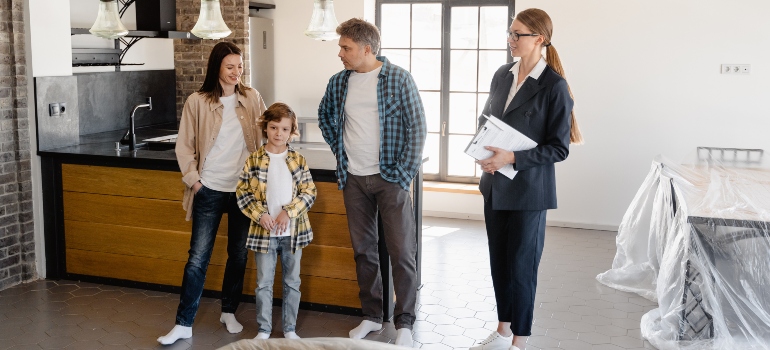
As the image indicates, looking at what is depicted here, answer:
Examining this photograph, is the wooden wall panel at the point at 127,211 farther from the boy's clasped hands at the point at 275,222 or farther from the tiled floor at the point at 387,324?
the boy's clasped hands at the point at 275,222

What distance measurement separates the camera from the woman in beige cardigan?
395 cm

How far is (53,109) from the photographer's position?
5.07m

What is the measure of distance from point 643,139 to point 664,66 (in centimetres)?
61

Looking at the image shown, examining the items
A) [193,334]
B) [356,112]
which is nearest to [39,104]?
[193,334]

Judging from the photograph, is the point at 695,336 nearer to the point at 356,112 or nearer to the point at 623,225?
the point at 623,225

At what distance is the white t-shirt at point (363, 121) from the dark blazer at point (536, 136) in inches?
23.2

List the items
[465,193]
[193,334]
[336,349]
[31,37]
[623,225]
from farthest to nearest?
[465,193], [623,225], [31,37], [193,334], [336,349]

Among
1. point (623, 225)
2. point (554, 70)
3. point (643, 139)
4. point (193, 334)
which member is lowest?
point (193, 334)

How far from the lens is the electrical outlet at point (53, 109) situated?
16.6ft

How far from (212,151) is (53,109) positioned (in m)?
1.66

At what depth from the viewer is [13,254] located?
5012 millimetres

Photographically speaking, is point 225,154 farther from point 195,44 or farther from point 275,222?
point 195,44

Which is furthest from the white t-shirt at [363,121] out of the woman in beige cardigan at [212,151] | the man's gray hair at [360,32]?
the woman in beige cardigan at [212,151]

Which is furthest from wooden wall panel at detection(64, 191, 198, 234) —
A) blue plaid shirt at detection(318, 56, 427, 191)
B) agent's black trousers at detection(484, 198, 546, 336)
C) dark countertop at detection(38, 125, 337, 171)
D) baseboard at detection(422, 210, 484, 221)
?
baseboard at detection(422, 210, 484, 221)
